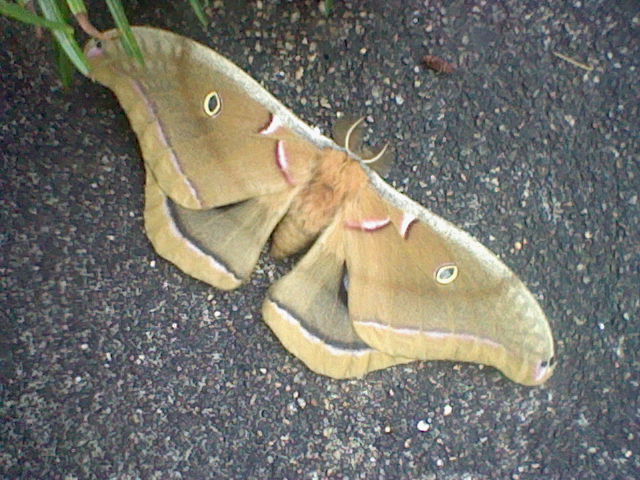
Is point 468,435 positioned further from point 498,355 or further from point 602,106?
point 602,106

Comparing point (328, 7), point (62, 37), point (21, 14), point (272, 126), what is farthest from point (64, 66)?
point (328, 7)

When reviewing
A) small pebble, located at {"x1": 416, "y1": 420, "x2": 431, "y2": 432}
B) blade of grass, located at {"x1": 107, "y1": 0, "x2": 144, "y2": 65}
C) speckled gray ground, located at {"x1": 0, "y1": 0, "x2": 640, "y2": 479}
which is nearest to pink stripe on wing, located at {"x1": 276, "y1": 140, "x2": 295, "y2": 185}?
speckled gray ground, located at {"x1": 0, "y1": 0, "x2": 640, "y2": 479}

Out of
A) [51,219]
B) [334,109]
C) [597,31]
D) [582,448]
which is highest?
[597,31]

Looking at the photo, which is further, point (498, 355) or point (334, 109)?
point (334, 109)

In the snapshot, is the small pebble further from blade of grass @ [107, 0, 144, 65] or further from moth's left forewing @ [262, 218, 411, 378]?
blade of grass @ [107, 0, 144, 65]

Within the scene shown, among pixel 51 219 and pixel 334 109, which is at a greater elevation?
pixel 334 109

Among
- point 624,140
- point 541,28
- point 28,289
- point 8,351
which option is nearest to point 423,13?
point 541,28

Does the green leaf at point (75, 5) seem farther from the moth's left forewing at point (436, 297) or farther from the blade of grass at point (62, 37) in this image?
the moth's left forewing at point (436, 297)
